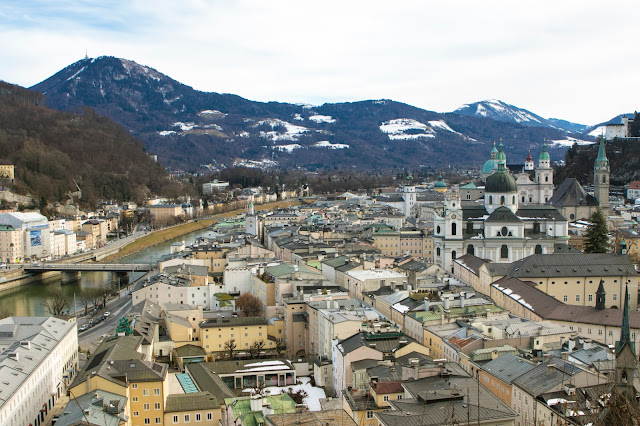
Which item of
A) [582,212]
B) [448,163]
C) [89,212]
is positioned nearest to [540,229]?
[582,212]

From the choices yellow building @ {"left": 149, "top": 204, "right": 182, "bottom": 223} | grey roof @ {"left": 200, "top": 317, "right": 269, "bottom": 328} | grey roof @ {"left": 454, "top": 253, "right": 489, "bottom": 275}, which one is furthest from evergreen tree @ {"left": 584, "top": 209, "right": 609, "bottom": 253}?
yellow building @ {"left": 149, "top": 204, "right": 182, "bottom": 223}

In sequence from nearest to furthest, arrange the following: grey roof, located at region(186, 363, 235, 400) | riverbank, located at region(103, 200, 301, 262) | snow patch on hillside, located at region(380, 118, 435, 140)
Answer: grey roof, located at region(186, 363, 235, 400)
riverbank, located at region(103, 200, 301, 262)
snow patch on hillside, located at region(380, 118, 435, 140)

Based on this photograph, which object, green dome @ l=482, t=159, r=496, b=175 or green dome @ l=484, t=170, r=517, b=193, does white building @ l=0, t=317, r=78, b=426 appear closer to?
green dome @ l=484, t=170, r=517, b=193

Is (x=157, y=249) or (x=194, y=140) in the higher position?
(x=194, y=140)

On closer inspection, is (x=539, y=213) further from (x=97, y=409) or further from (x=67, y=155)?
(x=67, y=155)

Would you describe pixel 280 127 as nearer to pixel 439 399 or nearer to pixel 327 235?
pixel 327 235

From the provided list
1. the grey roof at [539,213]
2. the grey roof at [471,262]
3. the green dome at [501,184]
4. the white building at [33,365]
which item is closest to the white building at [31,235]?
the white building at [33,365]
